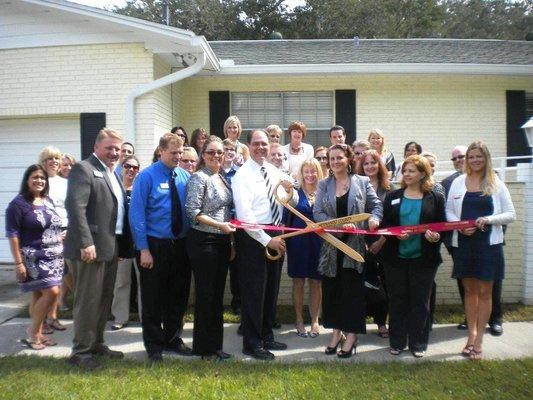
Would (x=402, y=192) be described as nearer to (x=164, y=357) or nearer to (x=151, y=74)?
(x=164, y=357)

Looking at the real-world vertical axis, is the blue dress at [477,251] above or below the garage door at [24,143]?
below

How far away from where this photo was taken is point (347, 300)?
4.88 metres

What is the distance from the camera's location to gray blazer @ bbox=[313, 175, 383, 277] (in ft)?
15.7

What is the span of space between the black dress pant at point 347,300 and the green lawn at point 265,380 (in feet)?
1.27

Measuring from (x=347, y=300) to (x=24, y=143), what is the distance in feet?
21.1

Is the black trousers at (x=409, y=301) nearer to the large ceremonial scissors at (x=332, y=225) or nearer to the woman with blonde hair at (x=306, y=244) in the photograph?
the large ceremonial scissors at (x=332, y=225)

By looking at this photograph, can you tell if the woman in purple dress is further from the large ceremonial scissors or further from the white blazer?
the white blazer

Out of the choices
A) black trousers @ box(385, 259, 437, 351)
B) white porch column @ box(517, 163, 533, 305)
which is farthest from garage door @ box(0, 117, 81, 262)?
white porch column @ box(517, 163, 533, 305)

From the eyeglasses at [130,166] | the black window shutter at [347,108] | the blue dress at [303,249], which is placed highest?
the black window shutter at [347,108]

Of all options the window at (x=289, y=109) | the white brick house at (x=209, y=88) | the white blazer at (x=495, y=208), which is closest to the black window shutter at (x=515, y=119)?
the white brick house at (x=209, y=88)

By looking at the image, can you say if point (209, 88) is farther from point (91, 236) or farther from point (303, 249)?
point (91, 236)

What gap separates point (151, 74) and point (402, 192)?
477cm

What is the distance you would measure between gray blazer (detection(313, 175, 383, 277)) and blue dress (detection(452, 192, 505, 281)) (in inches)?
32.3

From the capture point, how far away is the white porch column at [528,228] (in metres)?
6.58
